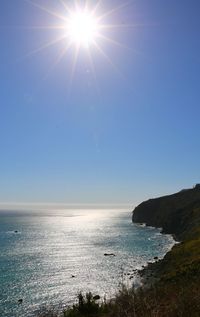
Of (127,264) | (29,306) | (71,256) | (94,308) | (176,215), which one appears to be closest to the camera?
(94,308)

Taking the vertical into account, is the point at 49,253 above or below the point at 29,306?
above

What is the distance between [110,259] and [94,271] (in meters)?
17.3

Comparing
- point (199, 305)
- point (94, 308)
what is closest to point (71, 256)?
point (94, 308)

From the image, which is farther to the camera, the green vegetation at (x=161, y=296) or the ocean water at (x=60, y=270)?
the ocean water at (x=60, y=270)

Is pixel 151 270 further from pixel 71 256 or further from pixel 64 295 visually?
pixel 71 256

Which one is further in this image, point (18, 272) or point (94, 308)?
point (18, 272)

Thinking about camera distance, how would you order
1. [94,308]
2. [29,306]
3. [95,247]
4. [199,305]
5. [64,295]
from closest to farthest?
[199,305] < [94,308] < [29,306] < [64,295] < [95,247]

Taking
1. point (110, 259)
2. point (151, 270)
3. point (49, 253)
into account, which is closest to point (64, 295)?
point (151, 270)

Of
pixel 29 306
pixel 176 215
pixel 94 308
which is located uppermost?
pixel 176 215

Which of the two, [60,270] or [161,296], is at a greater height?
[161,296]

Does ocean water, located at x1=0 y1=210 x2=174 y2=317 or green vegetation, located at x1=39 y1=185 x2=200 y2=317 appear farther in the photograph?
ocean water, located at x1=0 y1=210 x2=174 y2=317

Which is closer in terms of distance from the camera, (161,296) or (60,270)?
(161,296)

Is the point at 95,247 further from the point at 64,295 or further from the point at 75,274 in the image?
the point at 64,295

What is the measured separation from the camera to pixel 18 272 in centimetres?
8050
